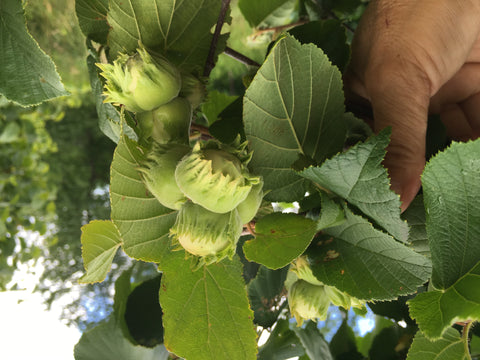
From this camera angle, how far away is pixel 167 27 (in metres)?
0.34

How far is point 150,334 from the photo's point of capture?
55 centimetres

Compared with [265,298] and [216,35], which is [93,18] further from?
[265,298]

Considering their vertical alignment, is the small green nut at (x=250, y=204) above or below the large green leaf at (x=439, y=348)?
above

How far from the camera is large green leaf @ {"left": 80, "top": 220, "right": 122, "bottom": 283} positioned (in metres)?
0.37

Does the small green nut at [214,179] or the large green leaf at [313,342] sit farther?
the large green leaf at [313,342]

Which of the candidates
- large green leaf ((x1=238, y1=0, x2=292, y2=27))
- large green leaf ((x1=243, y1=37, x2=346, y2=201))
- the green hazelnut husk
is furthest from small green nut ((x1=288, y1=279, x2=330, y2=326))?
large green leaf ((x1=238, y1=0, x2=292, y2=27))

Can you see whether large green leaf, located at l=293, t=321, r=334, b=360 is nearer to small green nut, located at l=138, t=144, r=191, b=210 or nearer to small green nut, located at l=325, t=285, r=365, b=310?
small green nut, located at l=325, t=285, r=365, b=310

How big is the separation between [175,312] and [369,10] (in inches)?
17.8

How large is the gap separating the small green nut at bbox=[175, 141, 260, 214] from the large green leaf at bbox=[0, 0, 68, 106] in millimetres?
192

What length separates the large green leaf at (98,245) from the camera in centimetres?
37

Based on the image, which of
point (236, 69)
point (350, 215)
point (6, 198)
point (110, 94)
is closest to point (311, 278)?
point (350, 215)

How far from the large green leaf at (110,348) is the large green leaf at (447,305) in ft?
1.19

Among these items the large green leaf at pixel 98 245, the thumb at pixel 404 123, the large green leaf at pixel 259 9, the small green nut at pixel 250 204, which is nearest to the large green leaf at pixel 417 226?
the thumb at pixel 404 123

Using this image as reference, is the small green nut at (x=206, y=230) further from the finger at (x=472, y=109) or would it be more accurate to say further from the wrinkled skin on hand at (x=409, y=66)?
the finger at (x=472, y=109)
